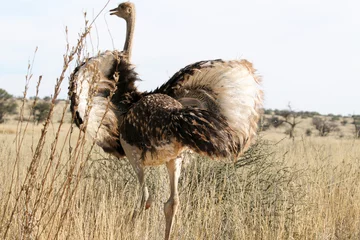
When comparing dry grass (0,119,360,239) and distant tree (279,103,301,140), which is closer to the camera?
dry grass (0,119,360,239)

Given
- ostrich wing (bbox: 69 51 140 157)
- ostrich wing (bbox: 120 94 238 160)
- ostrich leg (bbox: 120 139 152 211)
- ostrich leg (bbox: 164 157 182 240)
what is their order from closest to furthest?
ostrich wing (bbox: 120 94 238 160), ostrich leg (bbox: 164 157 182 240), ostrich leg (bbox: 120 139 152 211), ostrich wing (bbox: 69 51 140 157)

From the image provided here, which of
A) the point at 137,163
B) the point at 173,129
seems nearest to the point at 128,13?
the point at 137,163

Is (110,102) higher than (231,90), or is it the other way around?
(231,90)

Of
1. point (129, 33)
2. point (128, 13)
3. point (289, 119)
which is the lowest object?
point (289, 119)

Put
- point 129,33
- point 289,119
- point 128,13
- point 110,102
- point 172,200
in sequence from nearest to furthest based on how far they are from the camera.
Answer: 1. point 172,200
2. point 110,102
3. point 129,33
4. point 128,13
5. point 289,119

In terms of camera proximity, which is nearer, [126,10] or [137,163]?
[137,163]

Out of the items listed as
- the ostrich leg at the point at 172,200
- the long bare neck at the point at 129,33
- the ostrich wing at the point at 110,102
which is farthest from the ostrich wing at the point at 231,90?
the long bare neck at the point at 129,33

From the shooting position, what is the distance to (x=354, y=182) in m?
6.66

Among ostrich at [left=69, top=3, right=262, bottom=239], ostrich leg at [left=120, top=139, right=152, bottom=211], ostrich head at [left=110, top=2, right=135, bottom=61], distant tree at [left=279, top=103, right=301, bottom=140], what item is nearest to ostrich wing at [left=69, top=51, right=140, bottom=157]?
ostrich at [left=69, top=3, right=262, bottom=239]

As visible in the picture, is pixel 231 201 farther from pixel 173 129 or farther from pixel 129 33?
pixel 129 33

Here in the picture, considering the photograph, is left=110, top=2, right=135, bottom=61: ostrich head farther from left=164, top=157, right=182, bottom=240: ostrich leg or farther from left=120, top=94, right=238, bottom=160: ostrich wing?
left=164, top=157, right=182, bottom=240: ostrich leg

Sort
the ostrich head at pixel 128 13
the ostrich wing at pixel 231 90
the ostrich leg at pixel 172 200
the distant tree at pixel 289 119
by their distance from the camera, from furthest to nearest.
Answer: the distant tree at pixel 289 119 < the ostrich head at pixel 128 13 < the ostrich leg at pixel 172 200 < the ostrich wing at pixel 231 90

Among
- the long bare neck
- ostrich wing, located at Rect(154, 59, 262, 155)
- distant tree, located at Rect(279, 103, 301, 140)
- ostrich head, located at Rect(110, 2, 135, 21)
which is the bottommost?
distant tree, located at Rect(279, 103, 301, 140)

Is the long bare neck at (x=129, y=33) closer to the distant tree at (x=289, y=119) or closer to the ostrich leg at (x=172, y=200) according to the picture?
the ostrich leg at (x=172, y=200)
